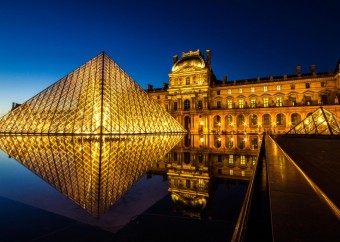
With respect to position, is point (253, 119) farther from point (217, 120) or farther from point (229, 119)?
point (217, 120)

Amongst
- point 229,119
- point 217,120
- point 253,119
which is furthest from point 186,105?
point 253,119

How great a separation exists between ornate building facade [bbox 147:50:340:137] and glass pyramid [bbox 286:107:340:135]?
1813 cm

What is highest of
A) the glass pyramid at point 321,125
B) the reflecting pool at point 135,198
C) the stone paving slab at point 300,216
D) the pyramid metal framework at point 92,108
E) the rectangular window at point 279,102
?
the rectangular window at point 279,102

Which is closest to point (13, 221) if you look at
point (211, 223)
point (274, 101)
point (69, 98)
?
point (211, 223)

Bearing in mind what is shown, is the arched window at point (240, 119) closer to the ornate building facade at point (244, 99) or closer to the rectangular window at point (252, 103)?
the ornate building facade at point (244, 99)

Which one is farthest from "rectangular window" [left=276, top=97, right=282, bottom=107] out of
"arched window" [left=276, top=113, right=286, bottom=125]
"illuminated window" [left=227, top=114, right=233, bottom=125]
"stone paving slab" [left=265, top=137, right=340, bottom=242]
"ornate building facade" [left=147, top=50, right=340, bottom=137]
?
"stone paving slab" [left=265, top=137, right=340, bottom=242]

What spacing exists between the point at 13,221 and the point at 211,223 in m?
2.58

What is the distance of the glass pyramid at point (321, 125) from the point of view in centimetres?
1580

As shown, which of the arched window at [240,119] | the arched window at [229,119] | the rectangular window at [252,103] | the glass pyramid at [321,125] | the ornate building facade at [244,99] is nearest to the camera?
the glass pyramid at [321,125]

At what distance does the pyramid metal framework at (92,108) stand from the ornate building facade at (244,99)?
685 inches

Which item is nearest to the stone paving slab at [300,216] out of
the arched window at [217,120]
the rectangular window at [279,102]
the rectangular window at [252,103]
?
the arched window at [217,120]

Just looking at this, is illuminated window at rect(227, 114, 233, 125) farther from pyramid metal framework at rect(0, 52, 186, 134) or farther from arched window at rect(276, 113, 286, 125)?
pyramid metal framework at rect(0, 52, 186, 134)

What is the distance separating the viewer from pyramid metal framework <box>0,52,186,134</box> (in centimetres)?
1970

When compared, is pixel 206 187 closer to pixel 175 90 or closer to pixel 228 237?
pixel 228 237
